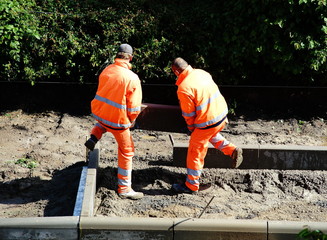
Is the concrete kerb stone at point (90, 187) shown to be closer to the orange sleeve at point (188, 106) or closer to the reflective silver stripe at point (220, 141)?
the orange sleeve at point (188, 106)

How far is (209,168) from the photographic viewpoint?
7828 mm

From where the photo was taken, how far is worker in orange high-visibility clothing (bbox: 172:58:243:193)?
680cm

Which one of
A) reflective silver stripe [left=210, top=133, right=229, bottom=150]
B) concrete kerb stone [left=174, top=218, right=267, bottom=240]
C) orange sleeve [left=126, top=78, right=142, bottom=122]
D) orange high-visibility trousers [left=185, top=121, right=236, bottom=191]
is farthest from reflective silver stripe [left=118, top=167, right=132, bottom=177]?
concrete kerb stone [left=174, top=218, right=267, bottom=240]

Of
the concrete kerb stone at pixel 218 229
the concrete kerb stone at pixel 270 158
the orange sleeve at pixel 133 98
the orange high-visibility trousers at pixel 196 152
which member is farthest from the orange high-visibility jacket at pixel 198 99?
the concrete kerb stone at pixel 218 229

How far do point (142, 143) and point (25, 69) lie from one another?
2614 mm

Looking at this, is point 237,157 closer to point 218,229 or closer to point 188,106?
point 188,106

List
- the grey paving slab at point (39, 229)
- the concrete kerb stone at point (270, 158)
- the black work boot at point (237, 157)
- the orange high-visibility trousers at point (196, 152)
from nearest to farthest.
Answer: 1. the grey paving slab at point (39, 229)
2. the orange high-visibility trousers at point (196, 152)
3. the black work boot at point (237, 157)
4. the concrete kerb stone at point (270, 158)

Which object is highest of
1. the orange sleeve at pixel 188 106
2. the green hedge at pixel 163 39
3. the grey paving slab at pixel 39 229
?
the green hedge at pixel 163 39

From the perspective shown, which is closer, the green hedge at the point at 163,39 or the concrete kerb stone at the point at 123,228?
the concrete kerb stone at the point at 123,228

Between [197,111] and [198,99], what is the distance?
0.54 feet

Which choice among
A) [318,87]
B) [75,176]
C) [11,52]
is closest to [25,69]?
[11,52]

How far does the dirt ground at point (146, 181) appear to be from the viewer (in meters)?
6.71

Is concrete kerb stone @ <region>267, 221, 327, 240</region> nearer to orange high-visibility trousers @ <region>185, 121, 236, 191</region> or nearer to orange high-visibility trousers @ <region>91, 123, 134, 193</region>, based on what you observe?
orange high-visibility trousers @ <region>185, 121, 236, 191</region>

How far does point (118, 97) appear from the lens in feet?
22.0
